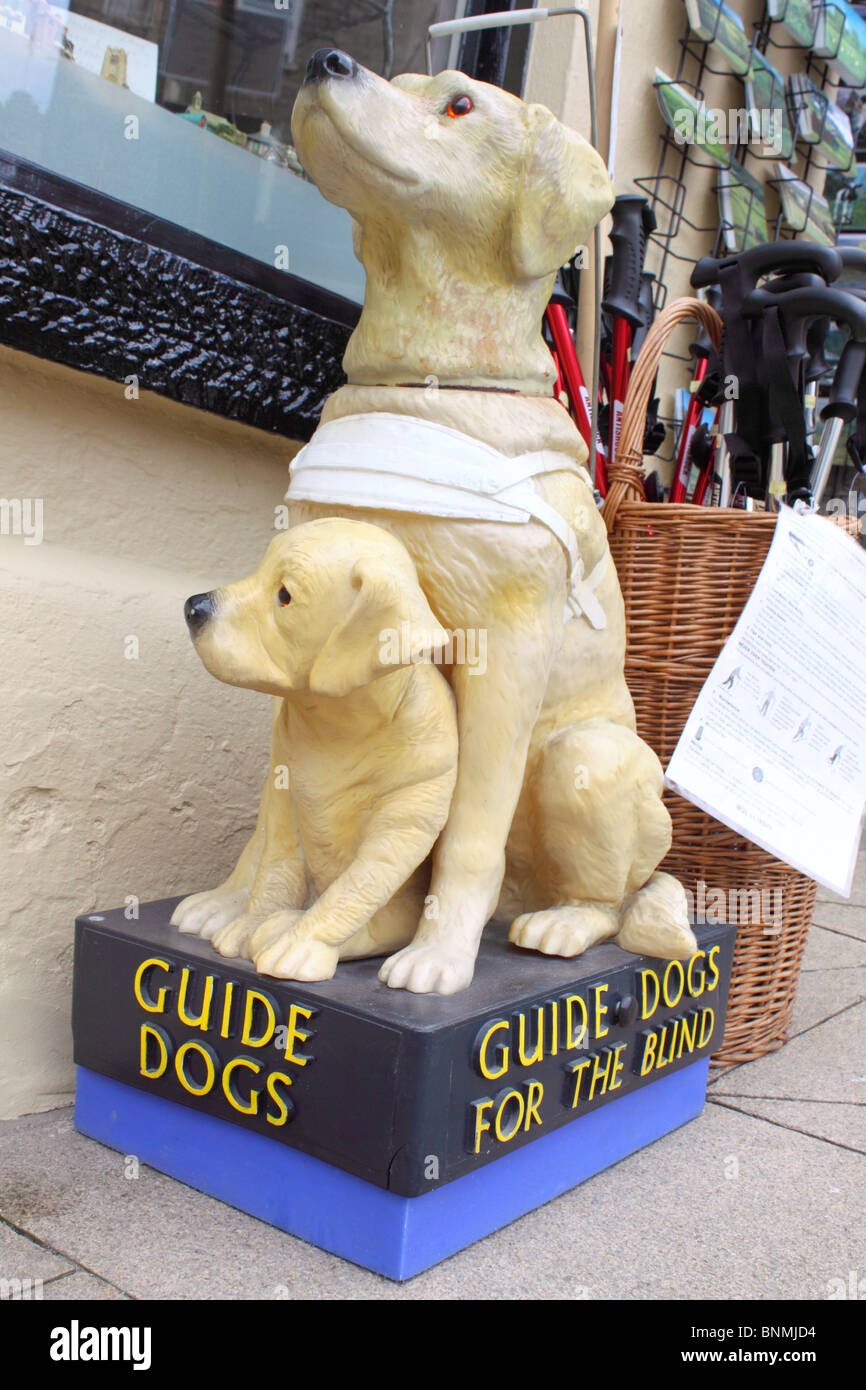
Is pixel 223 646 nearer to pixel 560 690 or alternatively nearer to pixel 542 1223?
pixel 560 690

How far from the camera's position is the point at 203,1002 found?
3.42ft

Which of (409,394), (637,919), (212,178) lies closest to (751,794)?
(637,919)

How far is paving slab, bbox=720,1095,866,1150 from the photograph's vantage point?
131 centimetres

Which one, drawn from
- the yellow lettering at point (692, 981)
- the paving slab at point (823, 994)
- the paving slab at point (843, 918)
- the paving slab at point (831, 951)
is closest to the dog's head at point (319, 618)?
the yellow lettering at point (692, 981)

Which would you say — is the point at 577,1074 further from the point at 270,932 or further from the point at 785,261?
the point at 785,261

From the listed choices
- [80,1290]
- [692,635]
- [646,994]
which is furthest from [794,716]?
[80,1290]

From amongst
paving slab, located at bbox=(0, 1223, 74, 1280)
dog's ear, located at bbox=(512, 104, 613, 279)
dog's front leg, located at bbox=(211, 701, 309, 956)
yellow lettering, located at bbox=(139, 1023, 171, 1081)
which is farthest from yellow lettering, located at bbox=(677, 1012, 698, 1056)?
dog's ear, located at bbox=(512, 104, 613, 279)

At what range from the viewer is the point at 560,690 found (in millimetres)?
1202

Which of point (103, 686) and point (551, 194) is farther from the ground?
point (551, 194)

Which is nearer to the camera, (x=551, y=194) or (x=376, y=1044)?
(x=376, y=1044)

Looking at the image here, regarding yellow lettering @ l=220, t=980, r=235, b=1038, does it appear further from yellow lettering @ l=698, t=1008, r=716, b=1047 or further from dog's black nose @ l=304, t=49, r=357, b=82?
dog's black nose @ l=304, t=49, r=357, b=82

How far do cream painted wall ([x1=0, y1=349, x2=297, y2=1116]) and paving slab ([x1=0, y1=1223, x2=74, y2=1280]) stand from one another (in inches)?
11.1

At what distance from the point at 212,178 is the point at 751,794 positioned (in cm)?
102

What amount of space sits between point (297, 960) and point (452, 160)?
0.72 m
